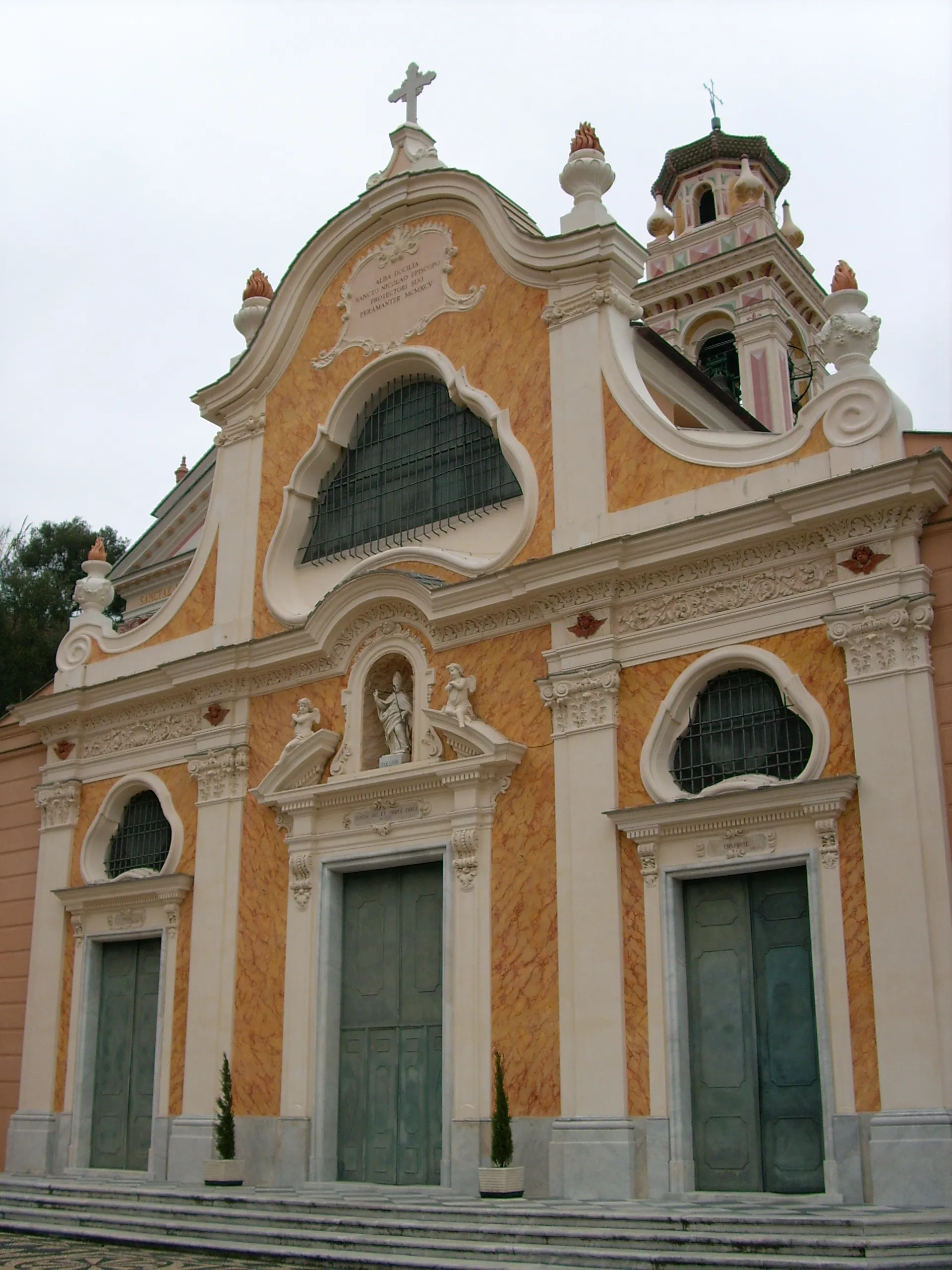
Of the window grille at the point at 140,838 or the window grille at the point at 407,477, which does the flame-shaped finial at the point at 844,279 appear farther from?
the window grille at the point at 140,838

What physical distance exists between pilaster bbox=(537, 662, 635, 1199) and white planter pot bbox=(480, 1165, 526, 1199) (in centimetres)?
32

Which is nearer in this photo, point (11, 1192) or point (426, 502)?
point (11, 1192)

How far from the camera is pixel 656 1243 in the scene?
9328 mm

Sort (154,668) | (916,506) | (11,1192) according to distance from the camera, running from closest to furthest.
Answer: (916,506), (11,1192), (154,668)

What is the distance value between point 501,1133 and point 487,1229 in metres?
2.07

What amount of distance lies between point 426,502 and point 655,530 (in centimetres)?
371

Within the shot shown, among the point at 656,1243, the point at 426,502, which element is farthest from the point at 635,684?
the point at 656,1243

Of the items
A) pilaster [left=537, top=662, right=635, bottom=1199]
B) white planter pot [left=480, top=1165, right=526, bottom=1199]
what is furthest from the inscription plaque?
white planter pot [left=480, top=1165, right=526, bottom=1199]

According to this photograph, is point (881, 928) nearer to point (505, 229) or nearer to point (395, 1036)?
point (395, 1036)

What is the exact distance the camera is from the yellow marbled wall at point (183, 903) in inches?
625

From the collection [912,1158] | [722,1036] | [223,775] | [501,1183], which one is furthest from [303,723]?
[912,1158]

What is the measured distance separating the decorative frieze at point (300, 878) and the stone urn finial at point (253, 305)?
7.12 metres

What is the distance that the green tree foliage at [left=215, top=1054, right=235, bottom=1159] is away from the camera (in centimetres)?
1427

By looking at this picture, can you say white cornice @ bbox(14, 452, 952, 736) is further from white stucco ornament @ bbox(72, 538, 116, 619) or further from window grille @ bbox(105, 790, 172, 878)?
white stucco ornament @ bbox(72, 538, 116, 619)
